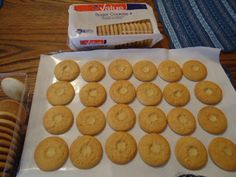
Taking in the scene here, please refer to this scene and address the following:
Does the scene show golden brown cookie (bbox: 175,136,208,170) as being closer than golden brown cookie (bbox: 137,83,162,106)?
Yes

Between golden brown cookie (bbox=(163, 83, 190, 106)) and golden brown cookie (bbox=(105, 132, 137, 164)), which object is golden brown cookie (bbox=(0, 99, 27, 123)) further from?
golden brown cookie (bbox=(163, 83, 190, 106))

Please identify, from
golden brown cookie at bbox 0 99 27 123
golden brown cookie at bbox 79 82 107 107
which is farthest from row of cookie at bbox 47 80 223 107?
golden brown cookie at bbox 0 99 27 123

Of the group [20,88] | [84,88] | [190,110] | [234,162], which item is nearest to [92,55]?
[84,88]

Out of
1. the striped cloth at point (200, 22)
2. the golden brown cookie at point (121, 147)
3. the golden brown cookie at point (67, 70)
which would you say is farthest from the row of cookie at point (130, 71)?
the golden brown cookie at point (121, 147)

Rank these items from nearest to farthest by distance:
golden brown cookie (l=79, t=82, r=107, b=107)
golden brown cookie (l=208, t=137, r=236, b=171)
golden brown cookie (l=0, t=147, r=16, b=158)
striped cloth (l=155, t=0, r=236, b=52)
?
golden brown cookie (l=0, t=147, r=16, b=158) < golden brown cookie (l=208, t=137, r=236, b=171) < golden brown cookie (l=79, t=82, r=107, b=107) < striped cloth (l=155, t=0, r=236, b=52)

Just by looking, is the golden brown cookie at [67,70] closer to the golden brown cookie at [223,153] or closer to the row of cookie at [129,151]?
the row of cookie at [129,151]

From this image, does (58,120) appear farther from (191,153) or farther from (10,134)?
(191,153)

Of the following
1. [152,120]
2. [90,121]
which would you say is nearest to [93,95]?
[90,121]
